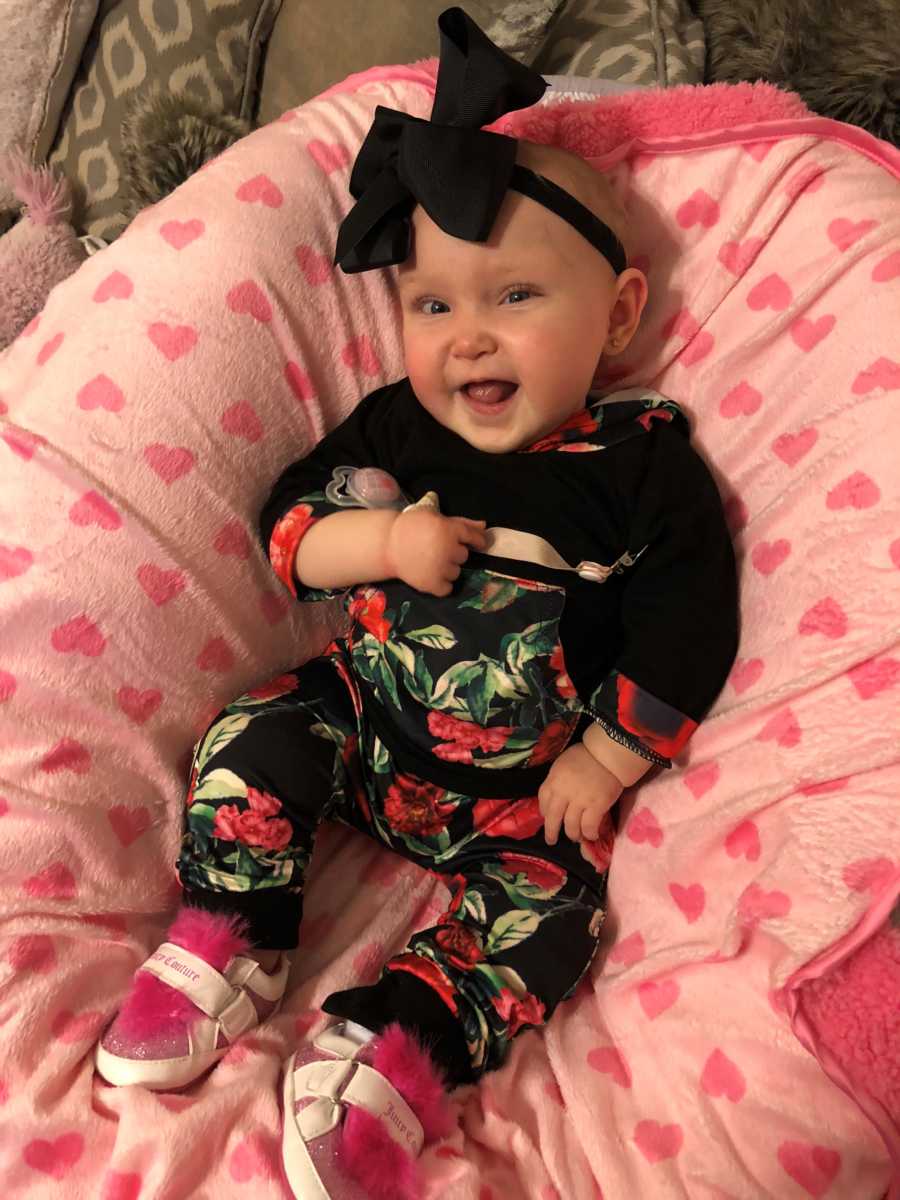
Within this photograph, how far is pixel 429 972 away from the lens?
0.91 m

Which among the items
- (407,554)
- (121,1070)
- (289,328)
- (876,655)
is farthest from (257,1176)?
(289,328)

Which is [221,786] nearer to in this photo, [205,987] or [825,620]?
[205,987]

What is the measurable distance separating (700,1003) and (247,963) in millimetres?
429

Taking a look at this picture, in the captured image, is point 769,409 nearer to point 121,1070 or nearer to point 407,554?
point 407,554

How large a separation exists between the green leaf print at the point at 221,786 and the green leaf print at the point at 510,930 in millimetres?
285

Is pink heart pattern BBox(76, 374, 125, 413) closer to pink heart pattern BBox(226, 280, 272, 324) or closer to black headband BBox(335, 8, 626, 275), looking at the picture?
pink heart pattern BBox(226, 280, 272, 324)

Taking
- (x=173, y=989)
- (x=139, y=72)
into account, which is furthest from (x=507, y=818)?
(x=139, y=72)

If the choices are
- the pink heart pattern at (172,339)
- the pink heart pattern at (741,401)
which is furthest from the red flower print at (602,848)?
the pink heart pattern at (172,339)

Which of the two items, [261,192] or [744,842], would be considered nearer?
[744,842]

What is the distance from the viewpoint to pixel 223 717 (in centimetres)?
103

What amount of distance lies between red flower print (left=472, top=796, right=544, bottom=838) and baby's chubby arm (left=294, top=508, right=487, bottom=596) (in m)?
0.24

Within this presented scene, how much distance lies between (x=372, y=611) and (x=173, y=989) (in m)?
0.43

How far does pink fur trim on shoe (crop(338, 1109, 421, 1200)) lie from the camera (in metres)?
0.77

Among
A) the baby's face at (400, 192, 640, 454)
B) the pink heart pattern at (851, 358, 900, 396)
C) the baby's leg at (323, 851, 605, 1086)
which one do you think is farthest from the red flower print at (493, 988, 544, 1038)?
the pink heart pattern at (851, 358, 900, 396)
